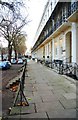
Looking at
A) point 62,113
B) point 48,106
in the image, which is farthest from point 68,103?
point 62,113

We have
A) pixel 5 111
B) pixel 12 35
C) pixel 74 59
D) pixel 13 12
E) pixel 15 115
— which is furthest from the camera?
pixel 12 35

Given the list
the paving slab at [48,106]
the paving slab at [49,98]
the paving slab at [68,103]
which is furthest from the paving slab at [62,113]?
the paving slab at [49,98]

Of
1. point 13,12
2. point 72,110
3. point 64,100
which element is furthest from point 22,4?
point 72,110

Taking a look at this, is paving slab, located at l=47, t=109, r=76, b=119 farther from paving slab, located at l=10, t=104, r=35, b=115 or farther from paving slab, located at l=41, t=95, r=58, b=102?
paving slab, located at l=41, t=95, r=58, b=102

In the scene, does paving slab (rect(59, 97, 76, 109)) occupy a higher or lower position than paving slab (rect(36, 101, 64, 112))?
higher

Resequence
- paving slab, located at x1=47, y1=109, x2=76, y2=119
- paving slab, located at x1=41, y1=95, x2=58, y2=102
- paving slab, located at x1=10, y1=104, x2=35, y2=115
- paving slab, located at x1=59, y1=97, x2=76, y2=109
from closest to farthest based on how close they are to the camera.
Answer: paving slab, located at x1=47, y1=109, x2=76, y2=119 → paving slab, located at x1=10, y1=104, x2=35, y2=115 → paving slab, located at x1=59, y1=97, x2=76, y2=109 → paving slab, located at x1=41, y1=95, x2=58, y2=102

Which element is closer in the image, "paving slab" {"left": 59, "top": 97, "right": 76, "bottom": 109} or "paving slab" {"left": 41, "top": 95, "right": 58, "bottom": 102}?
"paving slab" {"left": 59, "top": 97, "right": 76, "bottom": 109}

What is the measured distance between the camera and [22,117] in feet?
17.6

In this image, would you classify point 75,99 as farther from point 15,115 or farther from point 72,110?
point 15,115

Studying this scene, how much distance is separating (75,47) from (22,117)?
11.5m

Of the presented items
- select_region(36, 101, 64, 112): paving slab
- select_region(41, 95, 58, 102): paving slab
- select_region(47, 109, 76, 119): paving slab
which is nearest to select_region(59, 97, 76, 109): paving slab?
select_region(36, 101, 64, 112): paving slab

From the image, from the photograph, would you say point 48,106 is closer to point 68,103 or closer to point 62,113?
point 68,103

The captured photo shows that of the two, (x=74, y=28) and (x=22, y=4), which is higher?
(x=22, y=4)

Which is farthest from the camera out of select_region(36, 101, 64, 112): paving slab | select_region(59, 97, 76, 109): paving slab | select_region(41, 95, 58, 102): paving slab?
select_region(41, 95, 58, 102): paving slab
